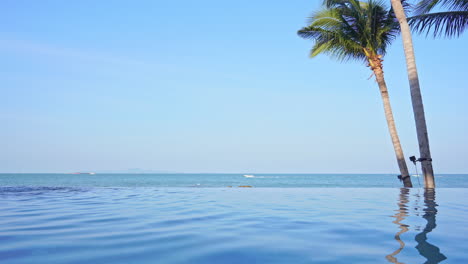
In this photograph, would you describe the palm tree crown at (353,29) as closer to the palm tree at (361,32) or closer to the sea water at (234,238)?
the palm tree at (361,32)

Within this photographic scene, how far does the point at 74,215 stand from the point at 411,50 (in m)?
11.3

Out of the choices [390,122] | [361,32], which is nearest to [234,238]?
[390,122]

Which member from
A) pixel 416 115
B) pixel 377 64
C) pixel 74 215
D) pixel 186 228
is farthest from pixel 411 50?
pixel 74 215

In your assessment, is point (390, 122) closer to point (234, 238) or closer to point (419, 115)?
point (419, 115)

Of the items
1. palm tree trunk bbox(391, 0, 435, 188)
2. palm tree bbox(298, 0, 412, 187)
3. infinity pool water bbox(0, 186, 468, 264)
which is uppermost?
palm tree bbox(298, 0, 412, 187)

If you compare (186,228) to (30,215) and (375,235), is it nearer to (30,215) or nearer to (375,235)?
(375,235)

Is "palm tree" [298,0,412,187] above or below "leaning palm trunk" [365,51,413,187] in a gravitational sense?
above

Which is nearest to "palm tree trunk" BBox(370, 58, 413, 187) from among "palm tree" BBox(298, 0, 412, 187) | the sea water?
"palm tree" BBox(298, 0, 412, 187)

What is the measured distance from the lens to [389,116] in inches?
545

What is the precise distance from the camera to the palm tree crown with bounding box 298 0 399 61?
14.5 metres

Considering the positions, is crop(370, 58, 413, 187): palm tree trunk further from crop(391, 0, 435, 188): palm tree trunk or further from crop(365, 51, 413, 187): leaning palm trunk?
crop(391, 0, 435, 188): palm tree trunk

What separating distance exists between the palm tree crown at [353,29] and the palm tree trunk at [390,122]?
0.72 m

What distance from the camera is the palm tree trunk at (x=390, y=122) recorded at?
13.3 metres

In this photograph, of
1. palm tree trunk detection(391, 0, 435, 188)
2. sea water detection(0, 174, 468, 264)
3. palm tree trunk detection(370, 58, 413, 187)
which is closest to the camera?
sea water detection(0, 174, 468, 264)
